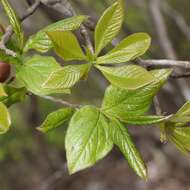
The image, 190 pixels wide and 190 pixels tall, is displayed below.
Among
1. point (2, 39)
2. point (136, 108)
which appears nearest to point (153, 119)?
point (136, 108)

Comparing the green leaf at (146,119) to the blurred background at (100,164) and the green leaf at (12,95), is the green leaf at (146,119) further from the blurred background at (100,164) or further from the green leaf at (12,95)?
the blurred background at (100,164)

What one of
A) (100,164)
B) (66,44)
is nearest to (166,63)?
(66,44)

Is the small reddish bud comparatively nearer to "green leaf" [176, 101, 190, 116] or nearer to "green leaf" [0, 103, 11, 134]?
"green leaf" [0, 103, 11, 134]

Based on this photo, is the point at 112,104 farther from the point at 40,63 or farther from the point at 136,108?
the point at 40,63

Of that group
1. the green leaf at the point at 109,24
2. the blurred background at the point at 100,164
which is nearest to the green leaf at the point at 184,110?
the green leaf at the point at 109,24

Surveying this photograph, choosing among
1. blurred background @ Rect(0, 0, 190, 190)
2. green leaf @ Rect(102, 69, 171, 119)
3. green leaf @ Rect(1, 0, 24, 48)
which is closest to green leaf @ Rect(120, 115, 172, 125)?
green leaf @ Rect(102, 69, 171, 119)

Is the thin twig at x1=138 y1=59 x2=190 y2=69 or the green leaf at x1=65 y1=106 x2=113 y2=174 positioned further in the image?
the thin twig at x1=138 y1=59 x2=190 y2=69
